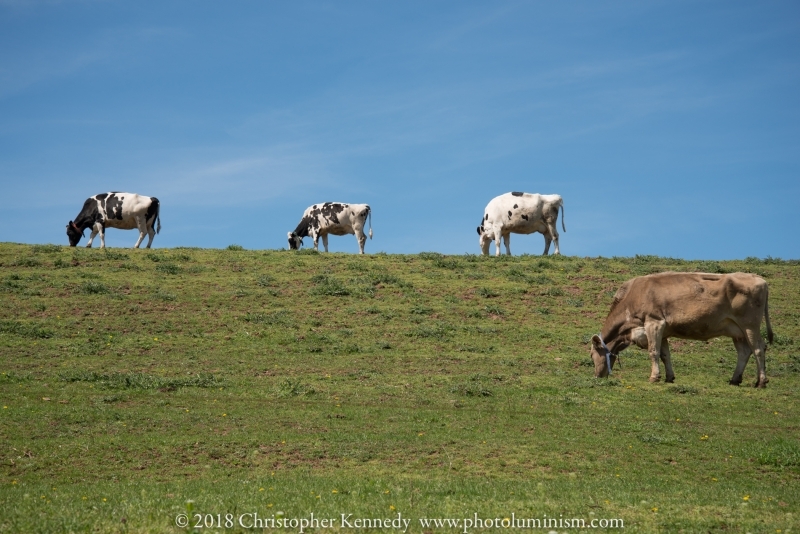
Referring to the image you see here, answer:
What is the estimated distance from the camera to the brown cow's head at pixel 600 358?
73.9 ft

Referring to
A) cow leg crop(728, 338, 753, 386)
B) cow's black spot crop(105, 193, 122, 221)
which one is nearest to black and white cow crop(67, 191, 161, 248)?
cow's black spot crop(105, 193, 122, 221)

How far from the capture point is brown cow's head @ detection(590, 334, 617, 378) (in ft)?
73.9

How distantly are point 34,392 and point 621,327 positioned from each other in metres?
14.2

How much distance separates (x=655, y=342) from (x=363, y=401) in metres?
7.66

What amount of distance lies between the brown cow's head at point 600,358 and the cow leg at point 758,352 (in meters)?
3.35

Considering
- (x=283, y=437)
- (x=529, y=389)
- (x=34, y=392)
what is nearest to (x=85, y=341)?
→ (x=34, y=392)

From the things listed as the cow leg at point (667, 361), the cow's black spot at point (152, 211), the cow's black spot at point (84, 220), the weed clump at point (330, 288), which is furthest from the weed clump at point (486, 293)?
the cow's black spot at point (84, 220)

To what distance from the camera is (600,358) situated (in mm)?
22719

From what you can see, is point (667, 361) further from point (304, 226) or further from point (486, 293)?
point (304, 226)

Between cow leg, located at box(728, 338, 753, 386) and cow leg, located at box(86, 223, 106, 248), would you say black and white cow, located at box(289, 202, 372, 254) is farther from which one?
cow leg, located at box(728, 338, 753, 386)

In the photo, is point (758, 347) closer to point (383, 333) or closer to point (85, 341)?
point (383, 333)

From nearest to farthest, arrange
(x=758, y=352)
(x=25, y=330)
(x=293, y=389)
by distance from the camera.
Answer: (x=293, y=389) → (x=758, y=352) → (x=25, y=330)

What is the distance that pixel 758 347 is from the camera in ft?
71.1

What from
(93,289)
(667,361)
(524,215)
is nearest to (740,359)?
(667,361)
